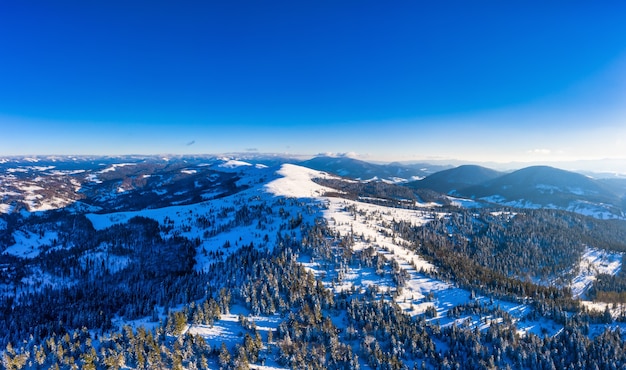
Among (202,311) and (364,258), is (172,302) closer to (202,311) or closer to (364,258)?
(202,311)

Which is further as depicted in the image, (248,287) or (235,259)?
(235,259)

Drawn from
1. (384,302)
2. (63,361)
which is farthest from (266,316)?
(63,361)

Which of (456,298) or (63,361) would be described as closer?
(63,361)

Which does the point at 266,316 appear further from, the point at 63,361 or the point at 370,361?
the point at 63,361

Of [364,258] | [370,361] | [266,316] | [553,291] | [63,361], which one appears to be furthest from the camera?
[364,258]

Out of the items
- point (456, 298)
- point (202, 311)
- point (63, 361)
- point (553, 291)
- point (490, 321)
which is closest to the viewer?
point (63, 361)

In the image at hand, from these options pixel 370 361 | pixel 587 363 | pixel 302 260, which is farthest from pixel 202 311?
pixel 587 363

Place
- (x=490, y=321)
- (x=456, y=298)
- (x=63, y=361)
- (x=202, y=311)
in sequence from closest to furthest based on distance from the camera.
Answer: (x=63, y=361) < (x=202, y=311) < (x=490, y=321) < (x=456, y=298)

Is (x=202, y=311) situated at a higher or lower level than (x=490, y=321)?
higher

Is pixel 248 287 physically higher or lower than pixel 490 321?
higher
